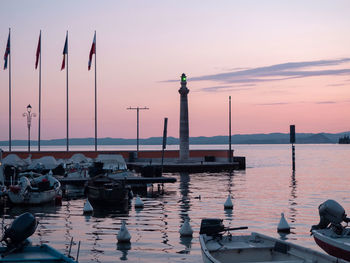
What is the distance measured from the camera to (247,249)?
58.3 ft

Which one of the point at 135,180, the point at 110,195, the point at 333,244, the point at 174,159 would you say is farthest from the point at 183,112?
the point at 333,244

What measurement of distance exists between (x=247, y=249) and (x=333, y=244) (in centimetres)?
290

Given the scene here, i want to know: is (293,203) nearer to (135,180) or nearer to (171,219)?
(171,219)

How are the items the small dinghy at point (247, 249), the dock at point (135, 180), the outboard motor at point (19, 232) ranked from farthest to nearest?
the dock at point (135, 180) → the small dinghy at point (247, 249) → the outboard motor at point (19, 232)

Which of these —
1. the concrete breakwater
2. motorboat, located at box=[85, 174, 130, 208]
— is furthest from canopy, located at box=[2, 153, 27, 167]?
motorboat, located at box=[85, 174, 130, 208]

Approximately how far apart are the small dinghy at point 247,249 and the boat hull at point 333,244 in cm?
→ 193

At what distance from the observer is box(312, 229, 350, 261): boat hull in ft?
58.7

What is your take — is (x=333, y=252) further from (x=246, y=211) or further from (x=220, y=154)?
(x=220, y=154)

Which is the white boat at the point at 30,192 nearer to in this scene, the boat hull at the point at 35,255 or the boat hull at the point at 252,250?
the boat hull at the point at 252,250

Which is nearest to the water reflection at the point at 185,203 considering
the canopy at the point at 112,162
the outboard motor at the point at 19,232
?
the canopy at the point at 112,162

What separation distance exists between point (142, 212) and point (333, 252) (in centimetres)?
1646

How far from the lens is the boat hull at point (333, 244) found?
58.7ft

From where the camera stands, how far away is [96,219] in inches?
1204

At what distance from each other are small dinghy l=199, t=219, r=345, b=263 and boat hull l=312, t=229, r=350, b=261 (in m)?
1.93
